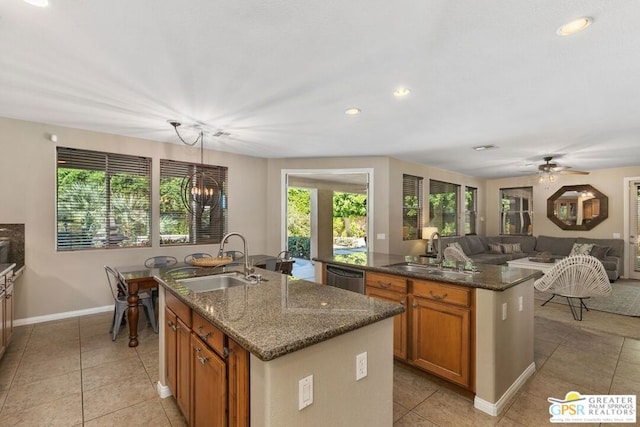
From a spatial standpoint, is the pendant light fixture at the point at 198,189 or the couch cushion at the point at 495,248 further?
the couch cushion at the point at 495,248

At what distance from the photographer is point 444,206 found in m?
7.77

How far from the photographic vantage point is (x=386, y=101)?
3.09 meters

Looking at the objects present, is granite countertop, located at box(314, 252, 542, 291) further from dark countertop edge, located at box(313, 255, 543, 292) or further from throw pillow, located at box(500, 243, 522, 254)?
throw pillow, located at box(500, 243, 522, 254)

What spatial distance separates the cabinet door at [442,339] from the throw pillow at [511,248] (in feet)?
21.1

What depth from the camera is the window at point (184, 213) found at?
4.89m

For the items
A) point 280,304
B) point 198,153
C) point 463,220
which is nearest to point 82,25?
point 280,304

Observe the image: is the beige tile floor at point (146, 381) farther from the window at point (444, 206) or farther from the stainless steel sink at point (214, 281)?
the window at point (444, 206)

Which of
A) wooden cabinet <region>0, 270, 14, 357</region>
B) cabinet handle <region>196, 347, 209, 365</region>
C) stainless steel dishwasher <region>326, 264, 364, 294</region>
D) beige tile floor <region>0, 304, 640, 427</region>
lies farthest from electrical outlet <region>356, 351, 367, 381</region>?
→ wooden cabinet <region>0, 270, 14, 357</region>

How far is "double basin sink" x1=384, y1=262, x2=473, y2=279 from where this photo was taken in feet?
8.41

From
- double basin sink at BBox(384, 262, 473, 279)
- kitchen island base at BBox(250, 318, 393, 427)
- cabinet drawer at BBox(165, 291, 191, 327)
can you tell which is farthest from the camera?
double basin sink at BBox(384, 262, 473, 279)

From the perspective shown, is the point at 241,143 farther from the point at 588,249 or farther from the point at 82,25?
the point at 588,249

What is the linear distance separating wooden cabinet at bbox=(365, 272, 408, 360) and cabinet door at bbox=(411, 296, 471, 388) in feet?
0.27

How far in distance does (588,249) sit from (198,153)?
790 centimetres

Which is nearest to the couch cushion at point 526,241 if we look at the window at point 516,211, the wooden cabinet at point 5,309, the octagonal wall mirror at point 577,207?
the window at point 516,211
